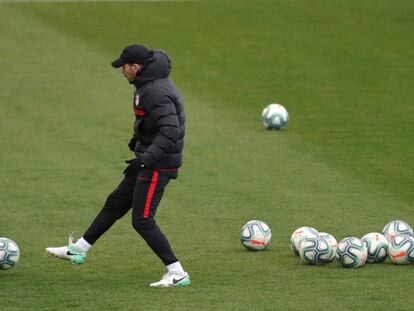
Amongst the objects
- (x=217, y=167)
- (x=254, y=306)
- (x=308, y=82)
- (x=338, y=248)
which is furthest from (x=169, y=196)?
(x=308, y=82)

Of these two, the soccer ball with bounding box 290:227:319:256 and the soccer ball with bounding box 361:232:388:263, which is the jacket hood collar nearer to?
the soccer ball with bounding box 290:227:319:256

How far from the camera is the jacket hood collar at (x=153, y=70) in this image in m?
11.6

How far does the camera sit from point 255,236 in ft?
43.7

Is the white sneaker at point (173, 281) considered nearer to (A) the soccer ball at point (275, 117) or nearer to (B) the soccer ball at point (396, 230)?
(B) the soccer ball at point (396, 230)

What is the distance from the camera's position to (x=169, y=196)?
54.3 feet

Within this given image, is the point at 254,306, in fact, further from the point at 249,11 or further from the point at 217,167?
the point at 249,11

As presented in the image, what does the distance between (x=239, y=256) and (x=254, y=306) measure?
233cm

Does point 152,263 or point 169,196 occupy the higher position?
point 169,196

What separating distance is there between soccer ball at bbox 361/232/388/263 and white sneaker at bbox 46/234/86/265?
285cm

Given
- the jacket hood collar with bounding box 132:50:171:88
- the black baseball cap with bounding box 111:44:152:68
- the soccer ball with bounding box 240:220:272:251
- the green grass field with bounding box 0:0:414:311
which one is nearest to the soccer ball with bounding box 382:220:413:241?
the green grass field with bounding box 0:0:414:311

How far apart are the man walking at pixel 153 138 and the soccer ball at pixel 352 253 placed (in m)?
1.65

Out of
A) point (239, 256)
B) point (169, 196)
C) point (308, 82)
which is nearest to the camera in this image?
point (239, 256)

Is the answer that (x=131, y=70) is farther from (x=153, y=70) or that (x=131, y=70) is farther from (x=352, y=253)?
(x=352, y=253)

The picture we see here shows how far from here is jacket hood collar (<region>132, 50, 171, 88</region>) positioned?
38.1ft
